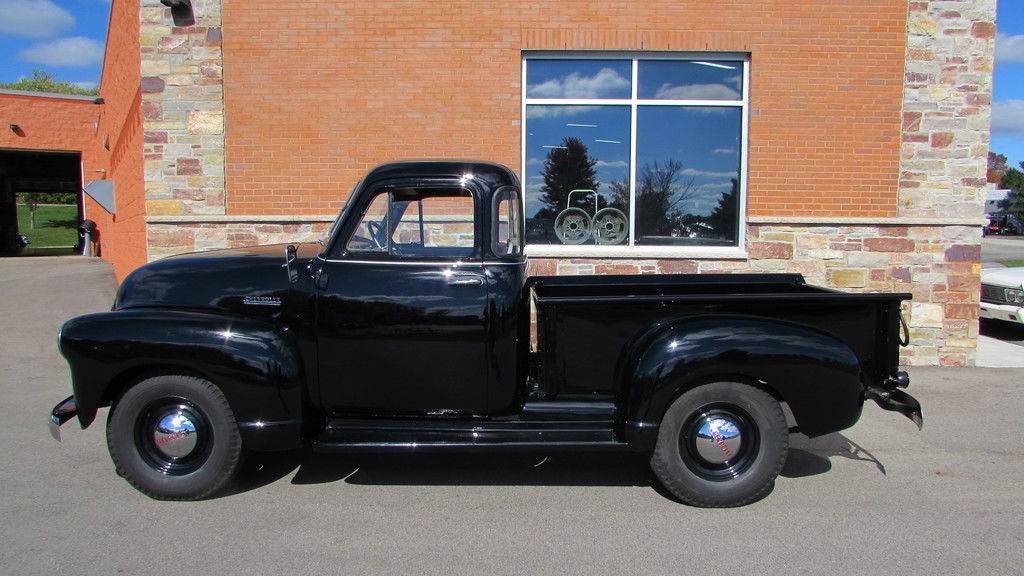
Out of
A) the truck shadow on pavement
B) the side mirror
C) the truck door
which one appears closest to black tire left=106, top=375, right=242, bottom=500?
the truck shadow on pavement

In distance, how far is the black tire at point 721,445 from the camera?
4.00 meters

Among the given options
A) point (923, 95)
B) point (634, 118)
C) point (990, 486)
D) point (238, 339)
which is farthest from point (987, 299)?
point (238, 339)

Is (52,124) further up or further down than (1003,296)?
further up

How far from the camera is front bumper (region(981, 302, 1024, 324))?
361 inches

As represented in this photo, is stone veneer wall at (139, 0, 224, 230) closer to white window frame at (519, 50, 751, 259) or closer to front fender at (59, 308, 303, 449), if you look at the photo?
white window frame at (519, 50, 751, 259)

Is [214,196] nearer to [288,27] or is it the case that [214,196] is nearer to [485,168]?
[288,27]

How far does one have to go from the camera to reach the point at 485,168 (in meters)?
4.33

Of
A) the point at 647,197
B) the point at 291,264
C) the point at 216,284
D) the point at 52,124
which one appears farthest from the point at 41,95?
the point at 291,264

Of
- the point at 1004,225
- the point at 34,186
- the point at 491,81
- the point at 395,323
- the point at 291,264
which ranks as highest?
the point at 34,186

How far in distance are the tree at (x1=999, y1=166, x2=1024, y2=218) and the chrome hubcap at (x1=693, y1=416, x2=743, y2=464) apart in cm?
5720

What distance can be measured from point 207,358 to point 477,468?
5.93ft

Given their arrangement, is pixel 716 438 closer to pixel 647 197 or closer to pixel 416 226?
pixel 416 226

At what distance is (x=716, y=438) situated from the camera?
158 inches

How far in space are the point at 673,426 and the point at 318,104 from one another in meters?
5.68
